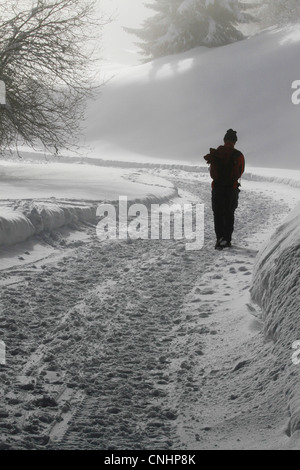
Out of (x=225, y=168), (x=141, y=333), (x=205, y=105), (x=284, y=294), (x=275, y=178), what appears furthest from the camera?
(x=205, y=105)

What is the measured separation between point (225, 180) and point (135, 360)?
5.49 meters

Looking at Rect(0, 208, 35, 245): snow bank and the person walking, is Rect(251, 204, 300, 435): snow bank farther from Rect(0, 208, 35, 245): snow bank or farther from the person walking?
Rect(0, 208, 35, 245): snow bank

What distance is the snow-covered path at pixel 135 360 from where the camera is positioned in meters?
3.83

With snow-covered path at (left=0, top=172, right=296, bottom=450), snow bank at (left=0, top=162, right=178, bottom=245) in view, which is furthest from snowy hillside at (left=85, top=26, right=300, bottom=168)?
snow-covered path at (left=0, top=172, right=296, bottom=450)

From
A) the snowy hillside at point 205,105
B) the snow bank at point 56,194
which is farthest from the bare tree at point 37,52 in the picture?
the snowy hillside at point 205,105

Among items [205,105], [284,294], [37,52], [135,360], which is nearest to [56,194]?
[37,52]

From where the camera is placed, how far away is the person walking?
9.95 meters

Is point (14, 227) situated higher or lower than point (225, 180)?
lower

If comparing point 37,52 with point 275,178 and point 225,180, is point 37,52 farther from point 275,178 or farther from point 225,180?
point 275,178

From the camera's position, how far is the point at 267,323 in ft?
16.6

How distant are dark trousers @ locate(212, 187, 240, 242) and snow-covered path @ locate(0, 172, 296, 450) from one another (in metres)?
1.50

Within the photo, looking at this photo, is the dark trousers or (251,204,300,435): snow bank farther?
the dark trousers

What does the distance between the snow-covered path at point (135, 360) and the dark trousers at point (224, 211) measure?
59.2 inches

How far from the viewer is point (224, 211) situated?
33.6 feet
